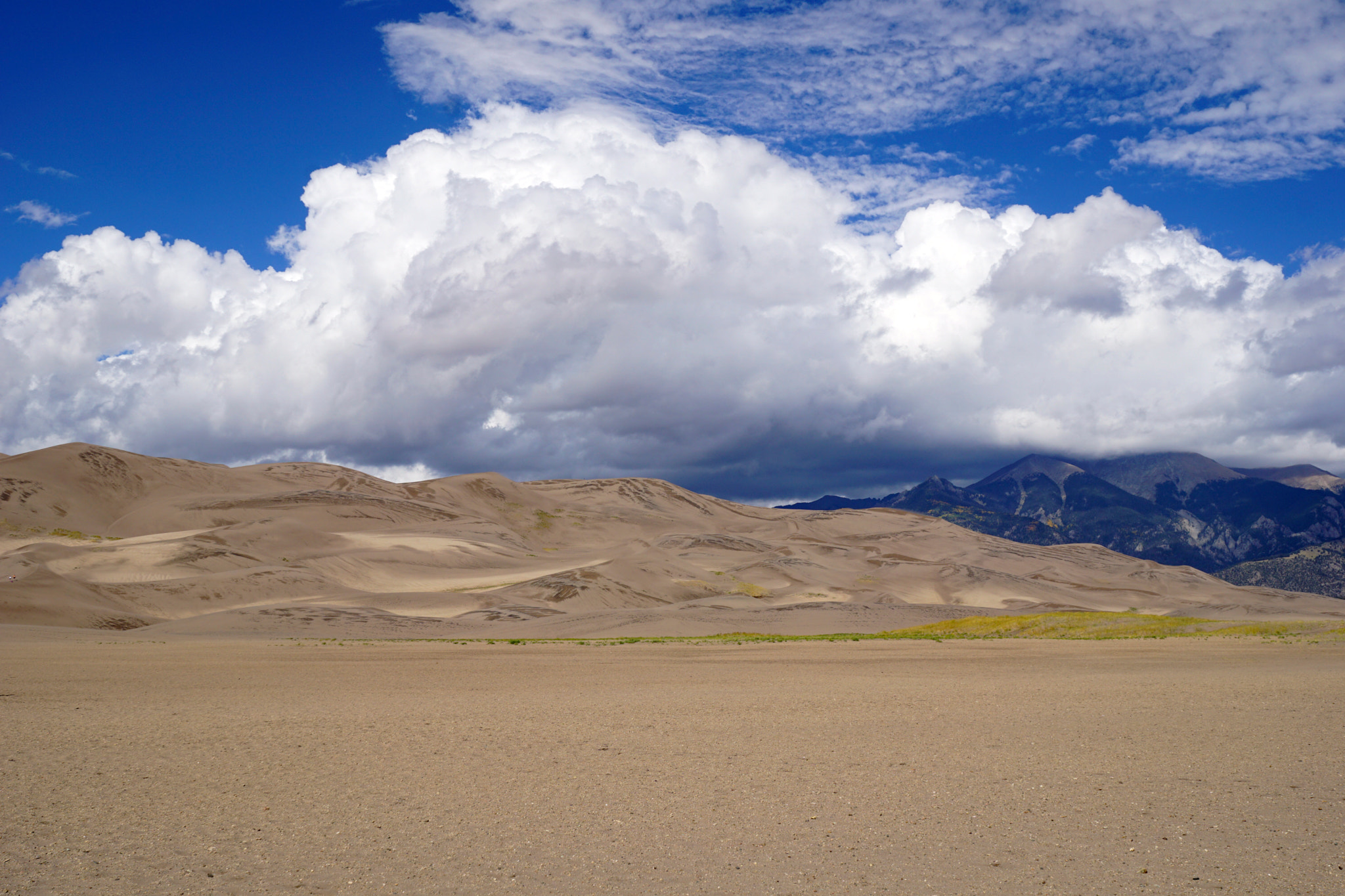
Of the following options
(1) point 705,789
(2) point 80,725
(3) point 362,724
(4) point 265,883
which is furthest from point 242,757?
(1) point 705,789

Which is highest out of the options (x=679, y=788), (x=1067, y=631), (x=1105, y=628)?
(x=679, y=788)

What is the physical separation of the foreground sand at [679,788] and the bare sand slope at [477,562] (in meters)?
32.9

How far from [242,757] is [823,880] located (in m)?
8.45

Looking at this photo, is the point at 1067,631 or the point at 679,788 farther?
the point at 1067,631

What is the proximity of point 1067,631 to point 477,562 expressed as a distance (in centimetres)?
6757

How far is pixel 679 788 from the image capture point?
10.6m

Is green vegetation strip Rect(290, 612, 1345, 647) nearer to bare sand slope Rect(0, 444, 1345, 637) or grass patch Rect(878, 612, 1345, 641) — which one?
grass patch Rect(878, 612, 1345, 641)

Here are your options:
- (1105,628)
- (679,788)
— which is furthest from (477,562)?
(679,788)

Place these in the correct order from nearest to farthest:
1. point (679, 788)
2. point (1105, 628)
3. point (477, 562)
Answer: point (679, 788) < point (1105, 628) < point (477, 562)

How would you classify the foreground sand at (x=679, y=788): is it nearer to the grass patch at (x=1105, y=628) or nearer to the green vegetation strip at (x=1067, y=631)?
the green vegetation strip at (x=1067, y=631)

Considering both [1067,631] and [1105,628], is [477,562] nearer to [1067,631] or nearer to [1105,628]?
[1067,631]

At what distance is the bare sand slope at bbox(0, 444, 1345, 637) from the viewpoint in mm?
55688

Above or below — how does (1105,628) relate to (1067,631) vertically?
above

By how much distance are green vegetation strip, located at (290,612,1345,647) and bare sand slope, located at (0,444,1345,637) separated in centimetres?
892
